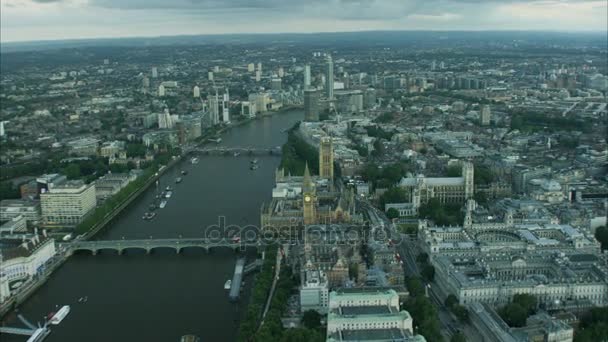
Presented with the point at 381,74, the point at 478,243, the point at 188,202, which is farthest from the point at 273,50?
the point at 478,243

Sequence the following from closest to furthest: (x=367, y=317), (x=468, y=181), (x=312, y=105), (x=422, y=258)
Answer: (x=367, y=317), (x=422, y=258), (x=468, y=181), (x=312, y=105)

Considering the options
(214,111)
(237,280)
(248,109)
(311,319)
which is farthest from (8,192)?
(248,109)

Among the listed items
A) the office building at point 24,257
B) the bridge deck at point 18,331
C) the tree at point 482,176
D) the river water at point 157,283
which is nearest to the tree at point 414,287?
the river water at point 157,283

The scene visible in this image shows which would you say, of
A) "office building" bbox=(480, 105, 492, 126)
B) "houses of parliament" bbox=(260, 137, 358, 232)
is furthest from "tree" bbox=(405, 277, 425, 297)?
"office building" bbox=(480, 105, 492, 126)

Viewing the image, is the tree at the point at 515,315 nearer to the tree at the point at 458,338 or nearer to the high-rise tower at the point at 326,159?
the tree at the point at 458,338

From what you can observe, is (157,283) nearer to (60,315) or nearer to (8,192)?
(60,315)

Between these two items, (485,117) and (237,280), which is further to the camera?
(485,117)
